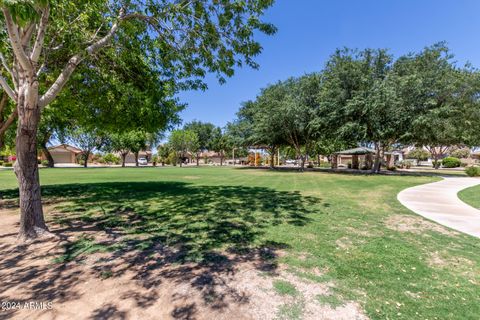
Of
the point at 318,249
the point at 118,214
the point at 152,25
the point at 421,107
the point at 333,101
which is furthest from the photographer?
the point at 333,101

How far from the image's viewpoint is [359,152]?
96.8 feet

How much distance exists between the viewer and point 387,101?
735 inches

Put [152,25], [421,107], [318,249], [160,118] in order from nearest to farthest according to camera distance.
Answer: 1. [318,249]
2. [152,25]
3. [160,118]
4. [421,107]

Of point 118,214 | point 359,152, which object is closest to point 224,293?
point 118,214

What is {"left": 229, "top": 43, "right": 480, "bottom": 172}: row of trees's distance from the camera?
747 inches

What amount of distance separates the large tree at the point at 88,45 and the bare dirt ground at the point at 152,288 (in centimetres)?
195

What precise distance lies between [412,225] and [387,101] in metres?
16.3

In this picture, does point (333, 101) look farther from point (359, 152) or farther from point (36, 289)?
point (36, 289)

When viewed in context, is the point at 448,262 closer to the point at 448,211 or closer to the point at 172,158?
the point at 448,211

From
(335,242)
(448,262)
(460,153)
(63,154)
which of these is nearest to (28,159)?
(335,242)

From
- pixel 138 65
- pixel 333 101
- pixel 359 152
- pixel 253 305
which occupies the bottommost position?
pixel 253 305

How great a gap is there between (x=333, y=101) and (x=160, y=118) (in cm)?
1832

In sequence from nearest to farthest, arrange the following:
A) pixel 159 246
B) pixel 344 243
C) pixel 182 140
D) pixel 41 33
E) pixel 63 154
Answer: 1. pixel 41 33
2. pixel 159 246
3. pixel 344 243
4. pixel 182 140
5. pixel 63 154

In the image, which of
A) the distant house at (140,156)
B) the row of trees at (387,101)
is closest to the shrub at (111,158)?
the distant house at (140,156)
